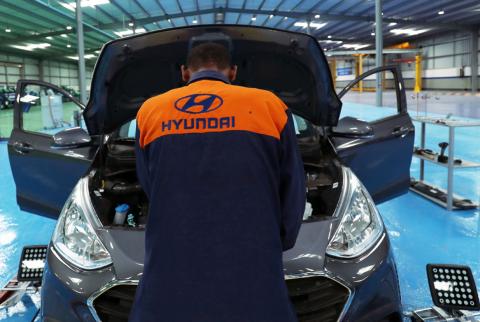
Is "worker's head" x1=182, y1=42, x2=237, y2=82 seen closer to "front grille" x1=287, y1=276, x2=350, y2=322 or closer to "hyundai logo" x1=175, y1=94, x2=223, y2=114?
→ "hyundai logo" x1=175, y1=94, x2=223, y2=114

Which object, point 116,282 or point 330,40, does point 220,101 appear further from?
point 330,40

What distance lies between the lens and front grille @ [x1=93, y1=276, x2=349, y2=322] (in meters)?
1.50

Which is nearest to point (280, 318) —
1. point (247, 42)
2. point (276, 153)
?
point (276, 153)

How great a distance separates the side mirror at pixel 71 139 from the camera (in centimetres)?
244

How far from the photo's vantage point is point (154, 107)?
1.19 m

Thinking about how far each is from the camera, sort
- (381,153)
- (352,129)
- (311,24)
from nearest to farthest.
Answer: (352,129), (381,153), (311,24)

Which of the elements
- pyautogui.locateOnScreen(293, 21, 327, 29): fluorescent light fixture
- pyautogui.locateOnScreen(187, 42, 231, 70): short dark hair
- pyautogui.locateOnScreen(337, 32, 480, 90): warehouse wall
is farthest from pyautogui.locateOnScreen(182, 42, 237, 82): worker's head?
pyautogui.locateOnScreen(337, 32, 480, 90): warehouse wall

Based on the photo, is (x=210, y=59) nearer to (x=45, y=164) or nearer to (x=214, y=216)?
(x=214, y=216)

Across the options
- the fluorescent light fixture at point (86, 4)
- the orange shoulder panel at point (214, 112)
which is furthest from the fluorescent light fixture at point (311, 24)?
the orange shoulder panel at point (214, 112)

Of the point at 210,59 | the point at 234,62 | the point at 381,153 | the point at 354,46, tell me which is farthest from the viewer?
the point at 354,46

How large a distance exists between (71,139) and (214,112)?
162 centimetres

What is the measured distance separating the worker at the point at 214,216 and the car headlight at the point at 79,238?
52 cm

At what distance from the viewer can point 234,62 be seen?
235cm

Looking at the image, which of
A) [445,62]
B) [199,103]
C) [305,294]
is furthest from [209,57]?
[445,62]
